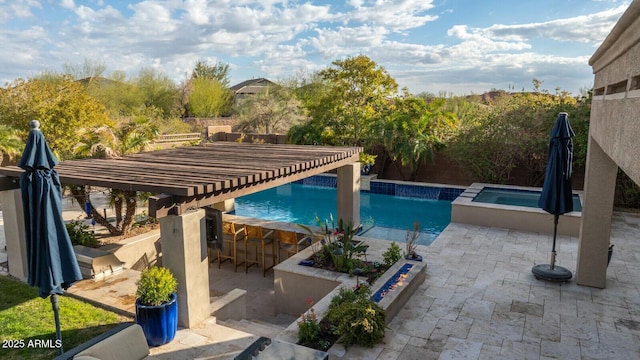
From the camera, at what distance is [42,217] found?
16.1ft

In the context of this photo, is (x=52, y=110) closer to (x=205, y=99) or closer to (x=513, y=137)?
(x=513, y=137)

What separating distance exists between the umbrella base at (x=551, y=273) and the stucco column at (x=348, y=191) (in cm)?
502

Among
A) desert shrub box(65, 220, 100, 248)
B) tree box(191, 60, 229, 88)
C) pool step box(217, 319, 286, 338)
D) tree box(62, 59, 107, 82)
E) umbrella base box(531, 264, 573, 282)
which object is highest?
tree box(191, 60, 229, 88)

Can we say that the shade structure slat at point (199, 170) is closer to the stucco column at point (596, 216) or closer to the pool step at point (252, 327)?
the pool step at point (252, 327)

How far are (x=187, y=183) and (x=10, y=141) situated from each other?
13.6 meters

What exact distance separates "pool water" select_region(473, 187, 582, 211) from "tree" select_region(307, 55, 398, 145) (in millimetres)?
6250

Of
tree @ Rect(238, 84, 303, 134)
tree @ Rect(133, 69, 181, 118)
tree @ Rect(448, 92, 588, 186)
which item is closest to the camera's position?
tree @ Rect(448, 92, 588, 186)

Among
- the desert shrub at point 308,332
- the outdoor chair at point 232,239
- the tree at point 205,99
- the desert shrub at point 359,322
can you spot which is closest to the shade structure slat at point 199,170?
the outdoor chair at point 232,239

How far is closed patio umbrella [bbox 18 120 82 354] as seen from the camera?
491 centimetres

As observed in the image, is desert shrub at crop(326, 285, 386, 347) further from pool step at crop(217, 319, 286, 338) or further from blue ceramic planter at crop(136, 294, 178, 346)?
blue ceramic planter at crop(136, 294, 178, 346)

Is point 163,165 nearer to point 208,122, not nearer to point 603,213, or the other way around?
point 603,213

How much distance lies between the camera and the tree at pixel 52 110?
15.7m

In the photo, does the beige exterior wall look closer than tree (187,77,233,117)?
Yes

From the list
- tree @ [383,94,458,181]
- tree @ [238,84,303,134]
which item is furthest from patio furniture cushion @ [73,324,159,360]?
tree @ [238,84,303,134]
